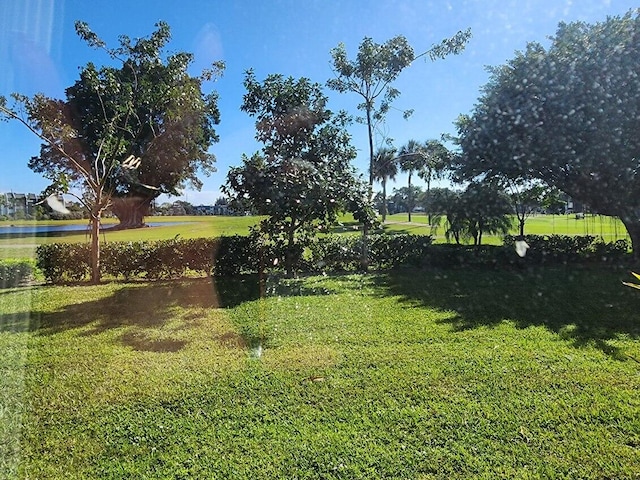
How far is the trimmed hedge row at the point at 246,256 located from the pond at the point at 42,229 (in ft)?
0.88

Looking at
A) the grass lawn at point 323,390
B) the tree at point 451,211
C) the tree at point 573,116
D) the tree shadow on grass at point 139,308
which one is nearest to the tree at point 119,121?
the tree shadow on grass at point 139,308

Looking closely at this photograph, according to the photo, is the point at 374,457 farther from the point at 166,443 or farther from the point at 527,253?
the point at 527,253

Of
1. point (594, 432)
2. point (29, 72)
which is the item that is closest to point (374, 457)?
point (594, 432)

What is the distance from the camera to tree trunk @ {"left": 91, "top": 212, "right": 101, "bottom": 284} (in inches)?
244

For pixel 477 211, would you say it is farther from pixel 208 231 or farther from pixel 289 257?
pixel 208 231

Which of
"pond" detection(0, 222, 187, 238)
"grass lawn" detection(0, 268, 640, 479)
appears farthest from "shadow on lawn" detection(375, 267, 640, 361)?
"pond" detection(0, 222, 187, 238)

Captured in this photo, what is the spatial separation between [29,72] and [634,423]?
16.6 ft

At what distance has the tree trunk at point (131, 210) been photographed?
7703mm

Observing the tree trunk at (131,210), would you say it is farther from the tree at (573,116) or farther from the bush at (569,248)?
the bush at (569,248)

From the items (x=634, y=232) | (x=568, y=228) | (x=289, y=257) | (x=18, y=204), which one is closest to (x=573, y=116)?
(x=634, y=232)

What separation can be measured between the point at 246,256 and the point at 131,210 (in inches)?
120

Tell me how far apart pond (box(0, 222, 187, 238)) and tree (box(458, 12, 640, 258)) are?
6.05 metres

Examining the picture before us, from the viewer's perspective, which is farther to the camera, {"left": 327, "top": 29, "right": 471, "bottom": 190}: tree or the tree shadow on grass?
{"left": 327, "top": 29, "right": 471, "bottom": 190}: tree

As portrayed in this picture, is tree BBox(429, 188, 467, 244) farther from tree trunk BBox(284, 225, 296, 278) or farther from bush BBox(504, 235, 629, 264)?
tree trunk BBox(284, 225, 296, 278)
